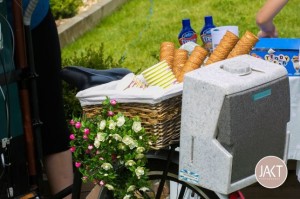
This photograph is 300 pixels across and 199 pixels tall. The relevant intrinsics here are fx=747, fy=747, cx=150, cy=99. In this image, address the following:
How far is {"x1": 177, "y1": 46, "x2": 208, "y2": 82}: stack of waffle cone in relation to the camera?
3.13 meters

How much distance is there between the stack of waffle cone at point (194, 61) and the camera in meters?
3.13

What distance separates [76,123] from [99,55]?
2.27 m

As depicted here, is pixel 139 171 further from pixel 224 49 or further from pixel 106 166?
pixel 224 49

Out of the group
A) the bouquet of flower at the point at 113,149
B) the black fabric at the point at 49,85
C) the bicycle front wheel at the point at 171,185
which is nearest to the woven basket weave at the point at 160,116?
the bouquet of flower at the point at 113,149

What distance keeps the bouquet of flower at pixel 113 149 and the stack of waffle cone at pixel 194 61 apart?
0.36 m

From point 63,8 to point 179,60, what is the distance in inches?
229

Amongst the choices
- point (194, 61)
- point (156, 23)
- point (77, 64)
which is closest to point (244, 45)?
point (194, 61)

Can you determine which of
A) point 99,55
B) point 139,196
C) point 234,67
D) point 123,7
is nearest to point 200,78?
point 234,67

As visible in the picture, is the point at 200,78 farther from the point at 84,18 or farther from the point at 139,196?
the point at 84,18

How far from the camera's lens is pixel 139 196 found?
3.21 m

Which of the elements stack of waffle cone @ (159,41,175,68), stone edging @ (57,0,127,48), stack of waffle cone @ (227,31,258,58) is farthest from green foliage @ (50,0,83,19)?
Result: stack of waffle cone @ (227,31,258,58)

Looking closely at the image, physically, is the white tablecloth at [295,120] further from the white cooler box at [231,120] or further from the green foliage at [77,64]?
the green foliage at [77,64]

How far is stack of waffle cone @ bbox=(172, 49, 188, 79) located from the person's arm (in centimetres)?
107

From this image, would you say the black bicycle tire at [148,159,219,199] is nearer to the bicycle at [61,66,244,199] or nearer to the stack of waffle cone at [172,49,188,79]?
the bicycle at [61,66,244,199]
